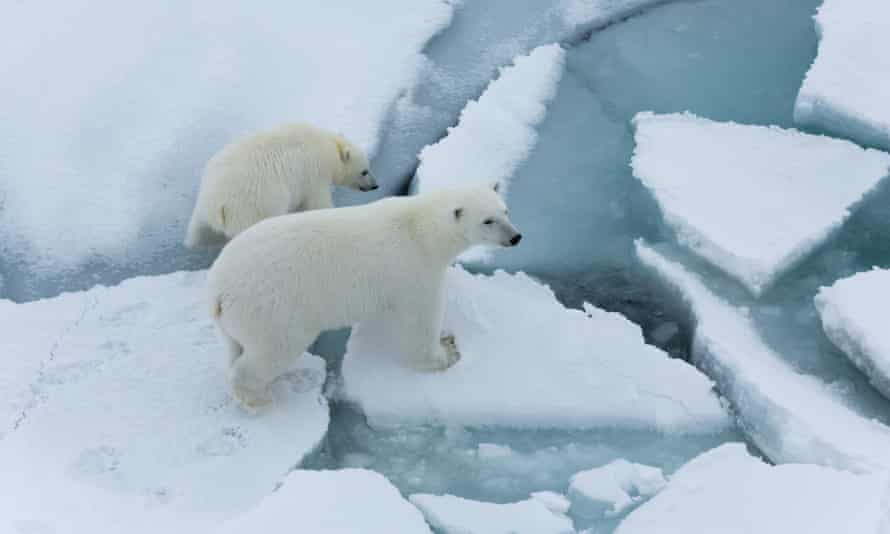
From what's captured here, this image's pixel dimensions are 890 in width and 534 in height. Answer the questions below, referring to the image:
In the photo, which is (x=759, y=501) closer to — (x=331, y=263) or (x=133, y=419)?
(x=331, y=263)

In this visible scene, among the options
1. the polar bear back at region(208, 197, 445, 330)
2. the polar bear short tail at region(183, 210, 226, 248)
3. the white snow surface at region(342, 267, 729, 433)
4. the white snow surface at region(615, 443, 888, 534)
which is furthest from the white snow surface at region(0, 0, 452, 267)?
the white snow surface at region(615, 443, 888, 534)

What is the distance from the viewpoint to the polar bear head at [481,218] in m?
3.78

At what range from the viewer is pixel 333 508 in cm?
310

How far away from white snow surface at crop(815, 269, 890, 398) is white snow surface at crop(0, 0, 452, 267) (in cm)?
243

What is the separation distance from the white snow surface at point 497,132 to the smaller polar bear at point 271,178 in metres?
Result: 0.39

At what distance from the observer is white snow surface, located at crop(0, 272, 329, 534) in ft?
10.5

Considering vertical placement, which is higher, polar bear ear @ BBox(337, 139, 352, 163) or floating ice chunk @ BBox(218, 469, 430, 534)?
polar bear ear @ BBox(337, 139, 352, 163)

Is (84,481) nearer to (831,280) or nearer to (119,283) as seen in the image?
(119,283)

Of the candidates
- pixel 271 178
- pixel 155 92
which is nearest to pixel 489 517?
pixel 271 178

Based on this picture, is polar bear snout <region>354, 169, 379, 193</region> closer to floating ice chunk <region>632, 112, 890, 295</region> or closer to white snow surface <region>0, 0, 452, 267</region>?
white snow surface <region>0, 0, 452, 267</region>

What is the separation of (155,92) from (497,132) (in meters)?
1.98

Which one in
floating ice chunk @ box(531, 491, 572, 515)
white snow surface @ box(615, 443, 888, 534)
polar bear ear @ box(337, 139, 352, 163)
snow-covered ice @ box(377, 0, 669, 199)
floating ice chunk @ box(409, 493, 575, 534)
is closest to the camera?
white snow surface @ box(615, 443, 888, 534)

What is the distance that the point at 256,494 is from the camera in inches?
129

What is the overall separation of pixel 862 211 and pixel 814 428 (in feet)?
5.15
